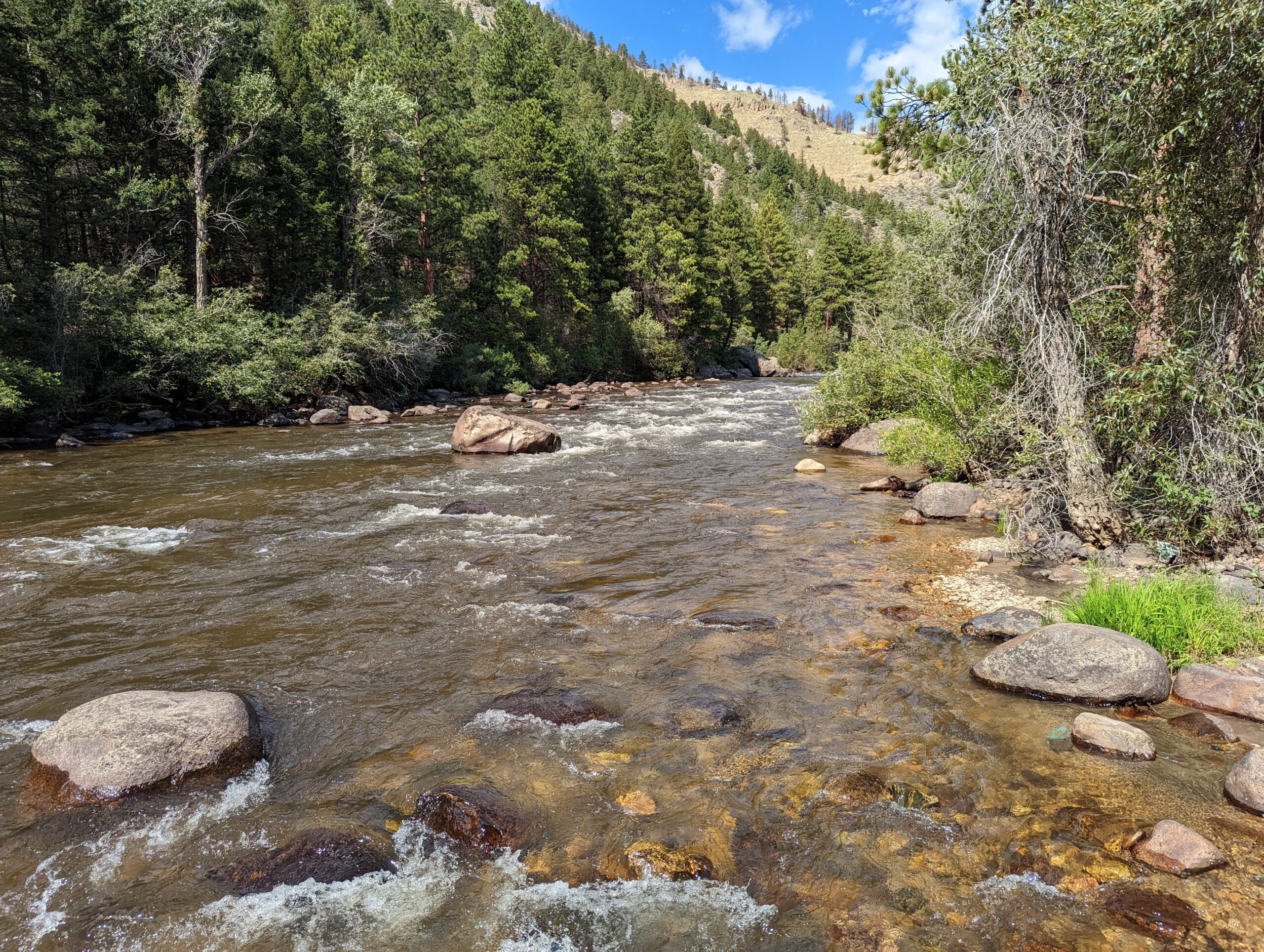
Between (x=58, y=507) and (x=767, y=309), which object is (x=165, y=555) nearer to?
(x=58, y=507)

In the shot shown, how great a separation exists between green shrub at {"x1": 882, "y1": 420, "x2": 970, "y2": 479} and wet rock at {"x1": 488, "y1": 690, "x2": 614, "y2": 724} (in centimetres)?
950

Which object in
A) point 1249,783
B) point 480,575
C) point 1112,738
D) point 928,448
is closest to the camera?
point 1249,783

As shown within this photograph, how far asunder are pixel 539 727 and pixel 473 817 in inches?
45.4

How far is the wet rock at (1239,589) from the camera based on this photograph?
21.0ft

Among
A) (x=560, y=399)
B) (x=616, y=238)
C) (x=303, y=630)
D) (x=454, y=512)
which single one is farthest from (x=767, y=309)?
(x=303, y=630)

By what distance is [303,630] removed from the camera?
7.14 metres

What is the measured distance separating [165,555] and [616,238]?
44780 mm

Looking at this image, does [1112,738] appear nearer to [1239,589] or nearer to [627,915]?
[1239,589]

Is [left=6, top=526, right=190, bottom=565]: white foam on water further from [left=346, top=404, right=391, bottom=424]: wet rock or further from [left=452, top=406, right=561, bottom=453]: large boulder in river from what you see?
[left=346, top=404, right=391, bottom=424]: wet rock

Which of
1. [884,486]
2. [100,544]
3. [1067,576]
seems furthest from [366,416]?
[1067,576]

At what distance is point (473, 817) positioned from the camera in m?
4.21

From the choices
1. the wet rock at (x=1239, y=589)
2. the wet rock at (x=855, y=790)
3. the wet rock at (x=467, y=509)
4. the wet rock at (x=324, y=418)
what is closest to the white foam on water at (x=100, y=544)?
the wet rock at (x=467, y=509)

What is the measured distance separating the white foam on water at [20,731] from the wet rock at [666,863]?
4403mm

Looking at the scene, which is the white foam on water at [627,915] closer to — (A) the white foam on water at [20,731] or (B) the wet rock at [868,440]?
(A) the white foam on water at [20,731]
